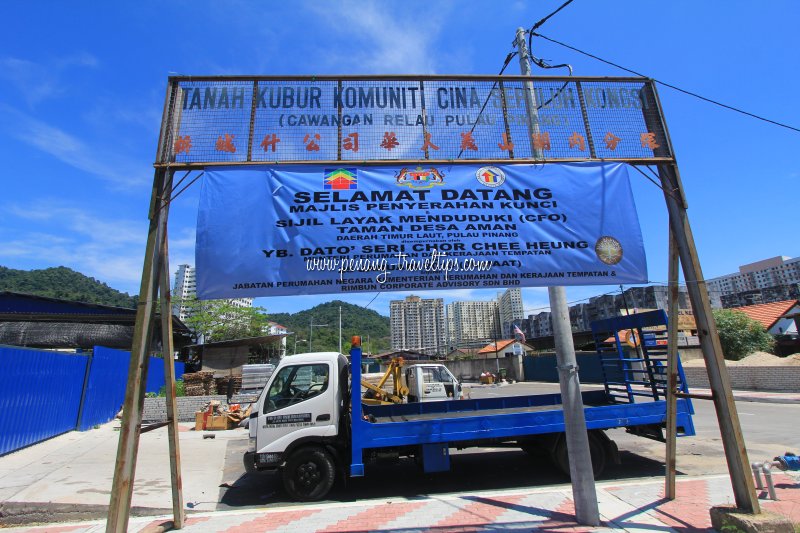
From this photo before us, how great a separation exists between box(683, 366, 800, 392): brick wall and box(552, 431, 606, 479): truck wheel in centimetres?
1733

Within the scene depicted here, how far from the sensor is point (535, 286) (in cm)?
452

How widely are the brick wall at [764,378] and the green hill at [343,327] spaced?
67949 millimetres

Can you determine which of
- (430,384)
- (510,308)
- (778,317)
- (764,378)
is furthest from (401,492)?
(510,308)

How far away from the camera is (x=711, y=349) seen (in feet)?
14.4

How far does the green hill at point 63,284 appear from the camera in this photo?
2766 inches

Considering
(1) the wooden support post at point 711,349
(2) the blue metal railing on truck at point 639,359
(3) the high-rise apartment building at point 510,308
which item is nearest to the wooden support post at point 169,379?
(1) the wooden support post at point 711,349

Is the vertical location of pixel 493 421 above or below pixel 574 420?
below

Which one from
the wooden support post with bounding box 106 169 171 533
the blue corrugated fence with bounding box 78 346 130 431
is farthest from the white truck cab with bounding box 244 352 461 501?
the blue corrugated fence with bounding box 78 346 130 431

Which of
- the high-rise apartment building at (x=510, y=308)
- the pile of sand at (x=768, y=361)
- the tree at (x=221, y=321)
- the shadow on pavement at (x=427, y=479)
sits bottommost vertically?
the shadow on pavement at (x=427, y=479)

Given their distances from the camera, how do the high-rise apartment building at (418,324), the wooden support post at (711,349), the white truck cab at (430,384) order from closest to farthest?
the wooden support post at (711,349) < the white truck cab at (430,384) < the high-rise apartment building at (418,324)

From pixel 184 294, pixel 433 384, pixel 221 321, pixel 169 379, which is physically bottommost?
pixel 433 384

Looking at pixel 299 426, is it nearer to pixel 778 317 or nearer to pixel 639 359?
pixel 639 359

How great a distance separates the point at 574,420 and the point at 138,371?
4327 millimetres

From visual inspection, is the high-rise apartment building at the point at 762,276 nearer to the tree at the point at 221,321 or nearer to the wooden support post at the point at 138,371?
the tree at the point at 221,321
